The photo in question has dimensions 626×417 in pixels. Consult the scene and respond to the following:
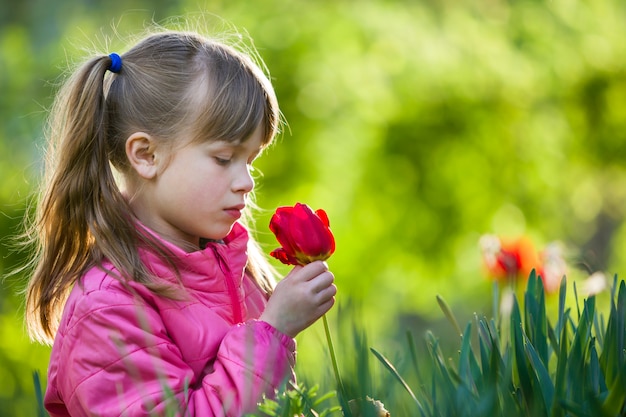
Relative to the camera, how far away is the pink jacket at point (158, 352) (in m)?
1.42

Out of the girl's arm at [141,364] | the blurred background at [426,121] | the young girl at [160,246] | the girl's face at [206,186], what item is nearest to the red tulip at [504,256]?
the young girl at [160,246]

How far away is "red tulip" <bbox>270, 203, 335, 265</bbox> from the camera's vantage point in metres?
1.43

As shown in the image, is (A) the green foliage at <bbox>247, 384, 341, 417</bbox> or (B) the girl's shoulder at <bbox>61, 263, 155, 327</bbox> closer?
(A) the green foliage at <bbox>247, 384, 341, 417</bbox>

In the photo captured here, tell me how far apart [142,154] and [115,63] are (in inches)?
8.2

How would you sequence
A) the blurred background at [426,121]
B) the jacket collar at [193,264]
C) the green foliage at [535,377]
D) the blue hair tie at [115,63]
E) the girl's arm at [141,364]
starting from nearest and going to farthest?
the green foliage at [535,377], the girl's arm at [141,364], the jacket collar at [193,264], the blue hair tie at [115,63], the blurred background at [426,121]

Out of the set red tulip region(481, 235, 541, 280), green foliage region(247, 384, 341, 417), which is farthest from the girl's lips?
red tulip region(481, 235, 541, 280)

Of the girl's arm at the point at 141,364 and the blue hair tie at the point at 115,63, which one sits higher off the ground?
the blue hair tie at the point at 115,63

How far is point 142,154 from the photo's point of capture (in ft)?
5.63

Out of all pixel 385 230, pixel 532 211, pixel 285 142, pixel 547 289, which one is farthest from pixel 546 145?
pixel 547 289

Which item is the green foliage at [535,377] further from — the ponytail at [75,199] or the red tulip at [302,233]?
the ponytail at [75,199]

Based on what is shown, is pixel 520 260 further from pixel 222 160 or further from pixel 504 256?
pixel 222 160

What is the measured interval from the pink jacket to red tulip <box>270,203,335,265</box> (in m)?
0.14

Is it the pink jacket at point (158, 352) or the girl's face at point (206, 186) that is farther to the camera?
the girl's face at point (206, 186)

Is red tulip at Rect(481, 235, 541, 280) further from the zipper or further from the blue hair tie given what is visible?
the blue hair tie
